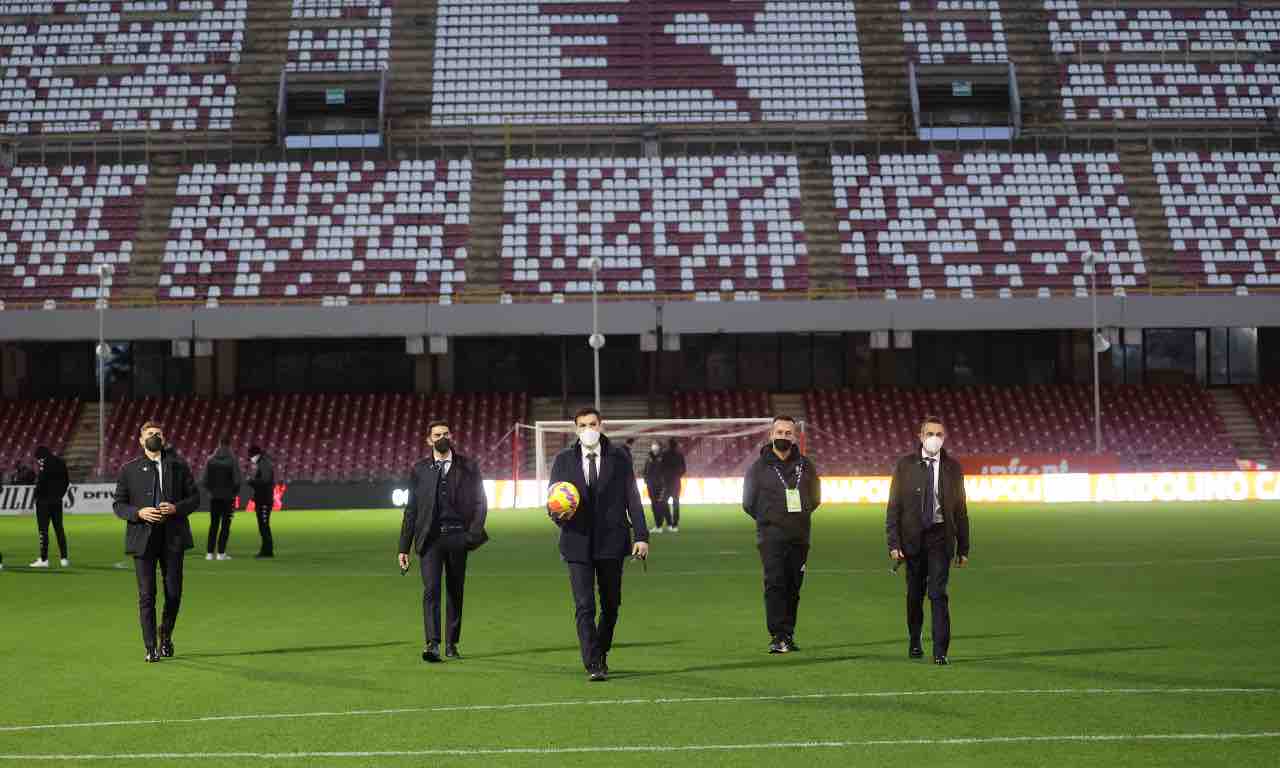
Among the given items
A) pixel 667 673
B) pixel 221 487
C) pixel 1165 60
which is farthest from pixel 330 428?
pixel 667 673

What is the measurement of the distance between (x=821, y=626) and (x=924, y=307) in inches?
1772

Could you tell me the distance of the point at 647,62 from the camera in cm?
7150

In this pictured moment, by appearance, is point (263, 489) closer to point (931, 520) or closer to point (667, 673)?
point (667, 673)

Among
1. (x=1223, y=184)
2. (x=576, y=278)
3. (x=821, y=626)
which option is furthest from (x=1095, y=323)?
(x=821, y=626)

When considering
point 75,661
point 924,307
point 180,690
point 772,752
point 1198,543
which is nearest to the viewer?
point 772,752

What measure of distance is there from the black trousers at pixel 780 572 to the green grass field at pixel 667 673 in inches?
13.5

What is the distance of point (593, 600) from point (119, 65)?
2514 inches

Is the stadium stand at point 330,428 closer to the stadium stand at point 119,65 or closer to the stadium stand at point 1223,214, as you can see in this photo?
the stadium stand at point 119,65

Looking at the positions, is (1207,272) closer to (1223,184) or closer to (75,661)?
(1223,184)

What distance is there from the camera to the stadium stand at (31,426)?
197ft

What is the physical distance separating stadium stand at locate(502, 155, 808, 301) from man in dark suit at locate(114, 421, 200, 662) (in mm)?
46820

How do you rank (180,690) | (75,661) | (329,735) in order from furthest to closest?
1. (75,661)
2. (180,690)
3. (329,735)

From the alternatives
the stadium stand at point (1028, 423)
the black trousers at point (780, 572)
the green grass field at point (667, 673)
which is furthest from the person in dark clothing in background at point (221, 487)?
the stadium stand at point (1028, 423)

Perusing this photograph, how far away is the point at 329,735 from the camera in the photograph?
A: 35.7ft
